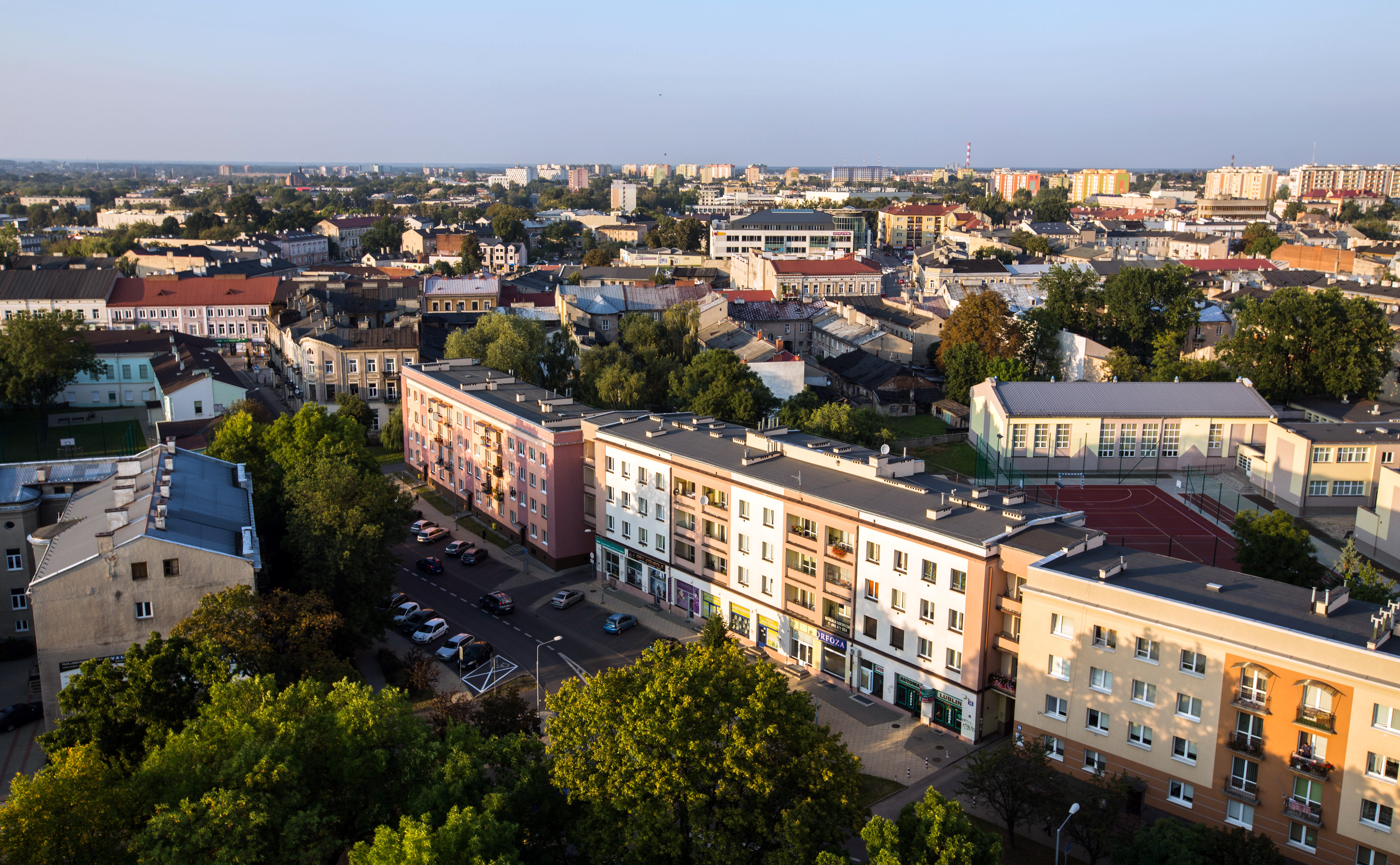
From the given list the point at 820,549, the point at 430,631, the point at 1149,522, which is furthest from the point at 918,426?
the point at 430,631

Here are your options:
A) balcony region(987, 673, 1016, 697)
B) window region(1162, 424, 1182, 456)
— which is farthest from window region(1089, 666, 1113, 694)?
window region(1162, 424, 1182, 456)

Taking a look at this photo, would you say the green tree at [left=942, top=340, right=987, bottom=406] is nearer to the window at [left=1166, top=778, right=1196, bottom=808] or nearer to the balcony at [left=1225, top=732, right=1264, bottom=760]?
the window at [left=1166, top=778, right=1196, bottom=808]

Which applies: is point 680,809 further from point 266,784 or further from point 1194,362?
point 1194,362

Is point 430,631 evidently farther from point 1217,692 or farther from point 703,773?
point 1217,692

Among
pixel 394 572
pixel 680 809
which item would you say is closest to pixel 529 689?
pixel 394 572

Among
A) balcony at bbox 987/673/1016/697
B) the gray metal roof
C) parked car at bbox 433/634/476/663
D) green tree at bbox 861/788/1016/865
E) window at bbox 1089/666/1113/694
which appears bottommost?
parked car at bbox 433/634/476/663

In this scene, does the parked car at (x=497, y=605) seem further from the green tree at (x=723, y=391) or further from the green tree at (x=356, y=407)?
the green tree at (x=356, y=407)
